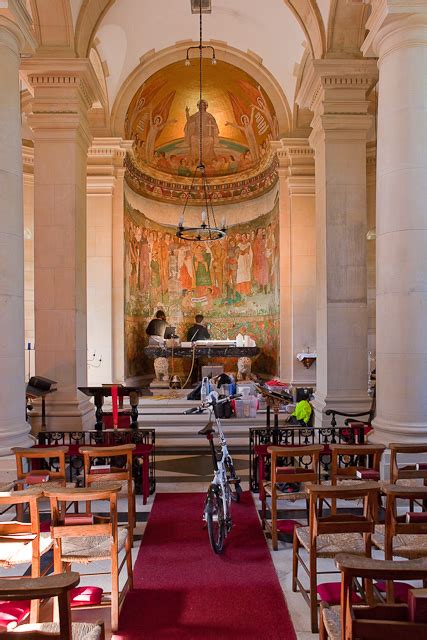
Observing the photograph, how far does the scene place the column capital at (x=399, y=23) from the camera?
653 cm

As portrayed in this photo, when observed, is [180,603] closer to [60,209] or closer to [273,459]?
[273,459]

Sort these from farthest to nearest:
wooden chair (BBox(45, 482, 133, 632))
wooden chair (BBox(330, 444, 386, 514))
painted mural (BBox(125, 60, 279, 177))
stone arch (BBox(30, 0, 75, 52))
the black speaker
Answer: painted mural (BBox(125, 60, 279, 177))
stone arch (BBox(30, 0, 75, 52))
the black speaker
wooden chair (BBox(330, 444, 386, 514))
wooden chair (BBox(45, 482, 133, 632))

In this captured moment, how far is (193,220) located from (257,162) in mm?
3315

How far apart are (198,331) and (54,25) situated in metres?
11.3

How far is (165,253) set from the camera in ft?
67.3

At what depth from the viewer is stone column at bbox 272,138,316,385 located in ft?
49.2

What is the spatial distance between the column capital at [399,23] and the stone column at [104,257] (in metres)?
9.83

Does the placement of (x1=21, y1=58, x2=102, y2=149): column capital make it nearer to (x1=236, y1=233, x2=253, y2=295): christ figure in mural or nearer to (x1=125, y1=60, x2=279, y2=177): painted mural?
(x1=125, y1=60, x2=279, y2=177): painted mural

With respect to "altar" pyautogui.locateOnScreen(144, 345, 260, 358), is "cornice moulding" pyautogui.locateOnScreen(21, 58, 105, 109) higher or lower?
higher

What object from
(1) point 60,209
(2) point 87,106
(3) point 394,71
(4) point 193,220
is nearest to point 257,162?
(4) point 193,220

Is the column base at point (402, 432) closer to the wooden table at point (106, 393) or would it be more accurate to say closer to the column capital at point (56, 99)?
the wooden table at point (106, 393)

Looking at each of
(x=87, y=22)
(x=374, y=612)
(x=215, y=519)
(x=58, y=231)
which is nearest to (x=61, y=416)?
(x=58, y=231)

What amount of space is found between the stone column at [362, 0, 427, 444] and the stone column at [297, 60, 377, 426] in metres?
2.75

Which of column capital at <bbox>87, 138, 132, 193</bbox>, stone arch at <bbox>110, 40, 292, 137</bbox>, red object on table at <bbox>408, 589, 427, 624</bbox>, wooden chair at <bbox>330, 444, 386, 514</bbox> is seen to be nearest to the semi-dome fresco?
stone arch at <bbox>110, 40, 292, 137</bbox>
